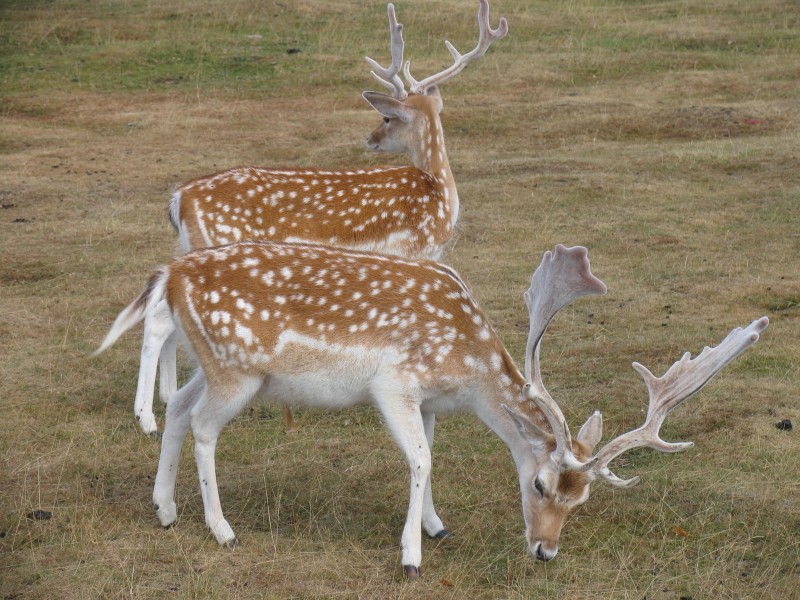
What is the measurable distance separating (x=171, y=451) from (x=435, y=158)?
152 inches

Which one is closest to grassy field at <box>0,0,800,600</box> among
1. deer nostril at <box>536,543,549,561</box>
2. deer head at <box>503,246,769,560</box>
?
deer nostril at <box>536,543,549,561</box>

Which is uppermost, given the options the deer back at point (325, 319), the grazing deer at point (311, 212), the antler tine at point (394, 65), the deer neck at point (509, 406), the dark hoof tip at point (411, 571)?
the deer back at point (325, 319)

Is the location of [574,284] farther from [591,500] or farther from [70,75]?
[70,75]

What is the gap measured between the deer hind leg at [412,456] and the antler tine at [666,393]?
0.83 m

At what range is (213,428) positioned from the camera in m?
5.63

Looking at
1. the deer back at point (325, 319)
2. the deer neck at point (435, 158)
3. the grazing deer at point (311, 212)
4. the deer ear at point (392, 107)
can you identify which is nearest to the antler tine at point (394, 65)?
the deer ear at point (392, 107)

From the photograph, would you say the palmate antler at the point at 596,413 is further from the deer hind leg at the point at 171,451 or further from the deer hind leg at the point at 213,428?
the deer hind leg at the point at 171,451

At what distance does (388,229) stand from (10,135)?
1015cm

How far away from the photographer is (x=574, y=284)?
5219 millimetres

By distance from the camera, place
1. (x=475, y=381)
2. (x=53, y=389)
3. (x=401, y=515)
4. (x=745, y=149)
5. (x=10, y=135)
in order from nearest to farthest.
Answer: (x=475, y=381)
(x=401, y=515)
(x=53, y=389)
(x=745, y=149)
(x=10, y=135)

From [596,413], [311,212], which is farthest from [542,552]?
[311,212]

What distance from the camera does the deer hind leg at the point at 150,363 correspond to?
24.1 feet

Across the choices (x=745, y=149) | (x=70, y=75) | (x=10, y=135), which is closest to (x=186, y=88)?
(x=70, y=75)

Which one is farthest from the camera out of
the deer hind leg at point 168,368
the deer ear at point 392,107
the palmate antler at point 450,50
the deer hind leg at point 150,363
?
the palmate antler at point 450,50
